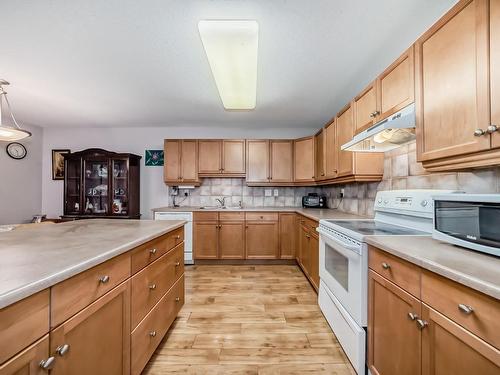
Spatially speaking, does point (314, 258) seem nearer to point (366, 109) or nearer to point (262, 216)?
point (262, 216)

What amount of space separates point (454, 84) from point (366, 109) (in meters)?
0.92

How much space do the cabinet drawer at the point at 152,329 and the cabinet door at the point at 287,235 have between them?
205 cm

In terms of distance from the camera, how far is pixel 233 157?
13.5 feet

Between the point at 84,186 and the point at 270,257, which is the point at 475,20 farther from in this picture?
the point at 84,186

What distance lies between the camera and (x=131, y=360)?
1.26m

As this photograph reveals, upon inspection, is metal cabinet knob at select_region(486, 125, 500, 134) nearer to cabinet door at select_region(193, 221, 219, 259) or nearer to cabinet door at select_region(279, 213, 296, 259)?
cabinet door at select_region(279, 213, 296, 259)

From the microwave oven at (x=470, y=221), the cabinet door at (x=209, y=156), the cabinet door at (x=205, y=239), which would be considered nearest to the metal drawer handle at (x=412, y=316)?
the microwave oven at (x=470, y=221)

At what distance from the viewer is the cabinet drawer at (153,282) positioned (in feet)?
4.36

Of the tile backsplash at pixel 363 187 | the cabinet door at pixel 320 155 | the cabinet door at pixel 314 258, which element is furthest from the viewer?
the cabinet door at pixel 320 155

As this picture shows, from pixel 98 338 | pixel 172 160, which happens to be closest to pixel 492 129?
pixel 98 338

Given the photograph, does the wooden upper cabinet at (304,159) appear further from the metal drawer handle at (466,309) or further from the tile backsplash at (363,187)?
the metal drawer handle at (466,309)

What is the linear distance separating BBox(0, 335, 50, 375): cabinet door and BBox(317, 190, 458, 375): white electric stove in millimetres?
1529

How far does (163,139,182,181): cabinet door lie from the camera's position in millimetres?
4086

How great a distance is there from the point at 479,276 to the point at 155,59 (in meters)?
2.54
